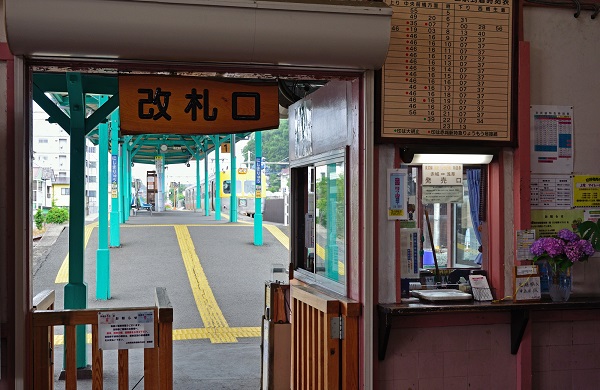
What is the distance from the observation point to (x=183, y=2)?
138 inches

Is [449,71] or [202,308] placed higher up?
[449,71]

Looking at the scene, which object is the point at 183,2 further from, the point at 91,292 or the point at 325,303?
the point at 91,292

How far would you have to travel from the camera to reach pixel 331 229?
16.7 feet

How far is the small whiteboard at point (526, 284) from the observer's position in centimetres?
430

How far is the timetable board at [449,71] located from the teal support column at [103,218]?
22.3ft

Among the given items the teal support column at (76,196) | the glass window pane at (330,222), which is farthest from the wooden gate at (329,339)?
the teal support column at (76,196)

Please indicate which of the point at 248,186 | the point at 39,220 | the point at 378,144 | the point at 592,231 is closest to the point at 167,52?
the point at 378,144

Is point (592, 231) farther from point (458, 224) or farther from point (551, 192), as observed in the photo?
point (458, 224)

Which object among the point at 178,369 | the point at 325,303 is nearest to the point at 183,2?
the point at 325,303

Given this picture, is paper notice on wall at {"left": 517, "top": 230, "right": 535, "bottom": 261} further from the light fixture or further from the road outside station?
the road outside station

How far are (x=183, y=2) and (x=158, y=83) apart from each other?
75cm

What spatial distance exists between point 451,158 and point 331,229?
1098mm

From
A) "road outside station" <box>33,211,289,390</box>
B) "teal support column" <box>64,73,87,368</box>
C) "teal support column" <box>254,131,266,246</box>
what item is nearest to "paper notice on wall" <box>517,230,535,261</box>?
"road outside station" <box>33,211,289,390</box>

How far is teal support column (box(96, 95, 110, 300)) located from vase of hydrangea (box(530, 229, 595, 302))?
7.34 m
